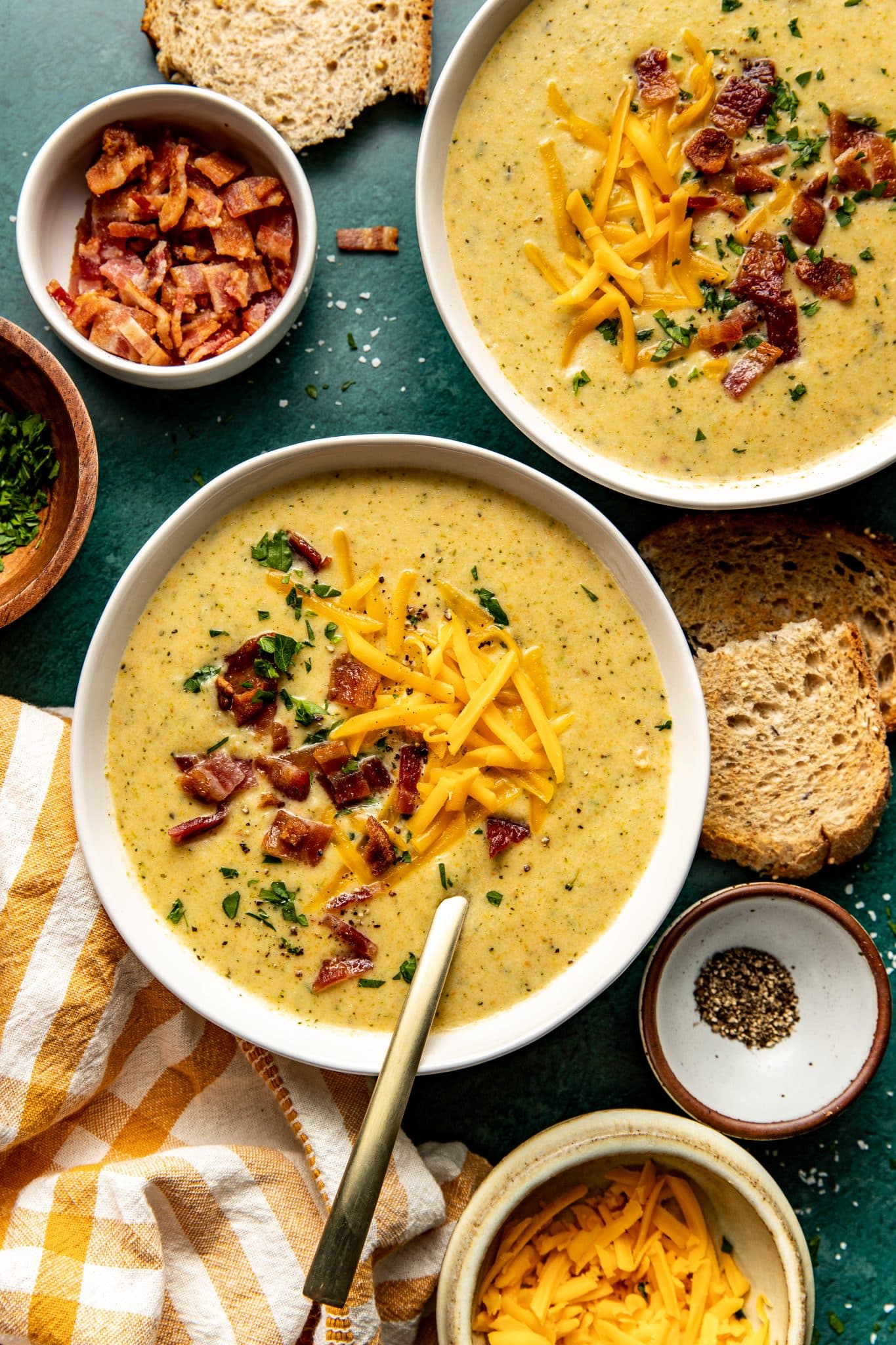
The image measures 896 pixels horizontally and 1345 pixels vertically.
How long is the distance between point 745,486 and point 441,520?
79 cm

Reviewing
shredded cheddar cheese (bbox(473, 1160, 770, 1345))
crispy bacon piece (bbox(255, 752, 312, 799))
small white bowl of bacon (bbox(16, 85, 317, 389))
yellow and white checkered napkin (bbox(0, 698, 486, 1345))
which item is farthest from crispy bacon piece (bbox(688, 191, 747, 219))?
shredded cheddar cheese (bbox(473, 1160, 770, 1345))

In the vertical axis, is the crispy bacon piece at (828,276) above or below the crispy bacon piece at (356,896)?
above

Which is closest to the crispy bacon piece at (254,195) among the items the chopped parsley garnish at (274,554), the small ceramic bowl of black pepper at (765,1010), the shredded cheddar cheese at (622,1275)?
the chopped parsley garnish at (274,554)

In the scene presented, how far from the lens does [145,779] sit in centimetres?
263

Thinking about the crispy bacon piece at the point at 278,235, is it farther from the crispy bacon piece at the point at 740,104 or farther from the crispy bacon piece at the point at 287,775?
the crispy bacon piece at the point at 287,775

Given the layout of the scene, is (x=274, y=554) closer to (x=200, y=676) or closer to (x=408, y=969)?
(x=200, y=676)

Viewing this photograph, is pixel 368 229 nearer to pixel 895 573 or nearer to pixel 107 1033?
pixel 895 573

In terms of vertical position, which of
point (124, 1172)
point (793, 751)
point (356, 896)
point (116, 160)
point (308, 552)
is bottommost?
point (124, 1172)

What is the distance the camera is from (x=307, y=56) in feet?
10.1

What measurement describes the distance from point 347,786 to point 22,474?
1.32m

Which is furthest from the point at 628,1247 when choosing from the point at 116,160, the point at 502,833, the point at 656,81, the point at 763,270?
the point at 116,160

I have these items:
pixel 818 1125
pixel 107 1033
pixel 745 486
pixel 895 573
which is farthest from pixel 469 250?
pixel 818 1125

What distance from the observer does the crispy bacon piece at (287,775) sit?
2.55m

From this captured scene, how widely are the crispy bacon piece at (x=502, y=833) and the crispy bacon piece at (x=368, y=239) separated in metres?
1.69
